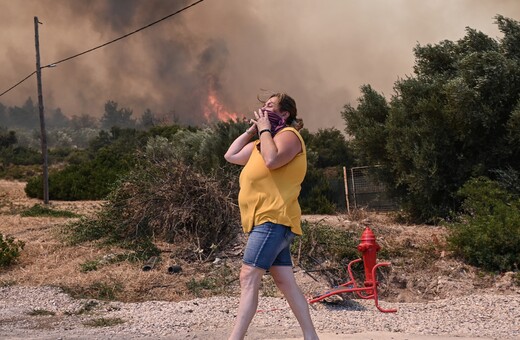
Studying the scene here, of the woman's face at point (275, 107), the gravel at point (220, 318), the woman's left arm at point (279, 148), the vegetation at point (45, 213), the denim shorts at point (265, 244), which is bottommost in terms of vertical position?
the gravel at point (220, 318)

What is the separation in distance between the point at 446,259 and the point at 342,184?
458 inches

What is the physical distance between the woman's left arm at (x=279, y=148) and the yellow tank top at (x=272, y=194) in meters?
0.07

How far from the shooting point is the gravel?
19.9ft

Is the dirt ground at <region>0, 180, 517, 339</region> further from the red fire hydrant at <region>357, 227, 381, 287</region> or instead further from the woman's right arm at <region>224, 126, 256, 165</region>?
the woman's right arm at <region>224, 126, 256, 165</region>

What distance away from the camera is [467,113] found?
14.5 m

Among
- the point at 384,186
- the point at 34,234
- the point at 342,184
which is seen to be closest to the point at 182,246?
the point at 34,234

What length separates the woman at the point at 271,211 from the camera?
421cm

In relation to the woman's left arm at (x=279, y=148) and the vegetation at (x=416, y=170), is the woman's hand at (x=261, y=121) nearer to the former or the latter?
the woman's left arm at (x=279, y=148)

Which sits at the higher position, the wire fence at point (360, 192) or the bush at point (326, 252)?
the wire fence at point (360, 192)

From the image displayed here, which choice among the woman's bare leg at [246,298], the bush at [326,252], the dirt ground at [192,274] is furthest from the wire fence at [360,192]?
the woman's bare leg at [246,298]

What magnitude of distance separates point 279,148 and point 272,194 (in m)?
0.32

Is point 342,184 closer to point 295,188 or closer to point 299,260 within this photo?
point 299,260

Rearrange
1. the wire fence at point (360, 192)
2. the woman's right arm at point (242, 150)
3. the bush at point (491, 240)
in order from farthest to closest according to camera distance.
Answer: the wire fence at point (360, 192), the bush at point (491, 240), the woman's right arm at point (242, 150)

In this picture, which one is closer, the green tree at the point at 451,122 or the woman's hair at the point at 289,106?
the woman's hair at the point at 289,106
